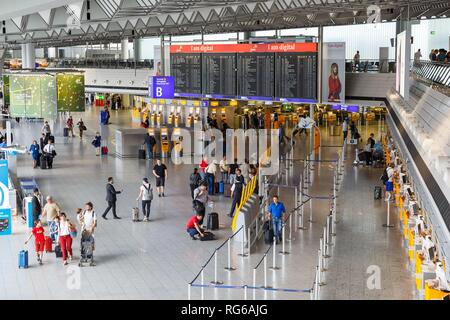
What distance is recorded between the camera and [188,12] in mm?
30953

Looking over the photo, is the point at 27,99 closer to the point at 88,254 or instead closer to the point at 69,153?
the point at 69,153

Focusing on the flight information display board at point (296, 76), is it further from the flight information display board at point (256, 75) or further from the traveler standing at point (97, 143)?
the traveler standing at point (97, 143)

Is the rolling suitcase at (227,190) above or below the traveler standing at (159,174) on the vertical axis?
below

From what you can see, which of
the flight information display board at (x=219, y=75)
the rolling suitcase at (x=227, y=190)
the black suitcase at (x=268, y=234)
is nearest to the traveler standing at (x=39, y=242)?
the black suitcase at (x=268, y=234)

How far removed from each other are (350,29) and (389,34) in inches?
92.1

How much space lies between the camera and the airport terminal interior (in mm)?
13875

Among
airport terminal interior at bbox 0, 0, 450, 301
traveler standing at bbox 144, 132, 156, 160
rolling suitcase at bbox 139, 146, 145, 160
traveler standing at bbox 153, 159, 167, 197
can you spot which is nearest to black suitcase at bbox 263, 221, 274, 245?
airport terminal interior at bbox 0, 0, 450, 301

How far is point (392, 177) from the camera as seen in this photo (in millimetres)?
23438

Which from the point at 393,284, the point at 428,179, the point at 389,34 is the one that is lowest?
the point at 393,284

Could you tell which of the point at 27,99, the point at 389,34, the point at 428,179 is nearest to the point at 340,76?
the point at 27,99

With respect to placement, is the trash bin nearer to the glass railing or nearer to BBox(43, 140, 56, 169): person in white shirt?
the glass railing

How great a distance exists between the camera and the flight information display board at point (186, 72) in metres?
37.6

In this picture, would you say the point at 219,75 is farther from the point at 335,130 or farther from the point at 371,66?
the point at 335,130

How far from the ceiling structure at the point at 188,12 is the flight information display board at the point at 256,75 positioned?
2037 mm
